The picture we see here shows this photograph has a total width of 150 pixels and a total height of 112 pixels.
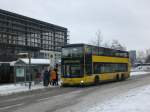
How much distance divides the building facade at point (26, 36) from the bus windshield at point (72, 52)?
22.5 m

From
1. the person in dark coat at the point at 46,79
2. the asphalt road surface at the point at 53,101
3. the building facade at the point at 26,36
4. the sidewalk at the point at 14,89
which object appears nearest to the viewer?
the asphalt road surface at the point at 53,101

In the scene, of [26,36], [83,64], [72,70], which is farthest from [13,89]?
[26,36]

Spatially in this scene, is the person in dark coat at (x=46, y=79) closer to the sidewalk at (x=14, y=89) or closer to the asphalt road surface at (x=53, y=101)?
the sidewalk at (x=14, y=89)

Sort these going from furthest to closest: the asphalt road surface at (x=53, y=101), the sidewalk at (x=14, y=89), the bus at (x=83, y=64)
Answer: the bus at (x=83, y=64) → the sidewalk at (x=14, y=89) → the asphalt road surface at (x=53, y=101)

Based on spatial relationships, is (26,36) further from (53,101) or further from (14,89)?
(53,101)

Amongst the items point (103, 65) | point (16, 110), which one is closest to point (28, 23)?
point (103, 65)

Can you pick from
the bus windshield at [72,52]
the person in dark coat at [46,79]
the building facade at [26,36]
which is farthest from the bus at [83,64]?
the building facade at [26,36]

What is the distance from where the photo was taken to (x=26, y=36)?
264 feet

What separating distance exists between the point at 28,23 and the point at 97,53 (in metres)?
46.2

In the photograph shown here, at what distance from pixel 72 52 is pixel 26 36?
158ft

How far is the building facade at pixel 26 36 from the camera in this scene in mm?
68500

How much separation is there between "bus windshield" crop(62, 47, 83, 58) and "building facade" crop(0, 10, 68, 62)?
885 inches

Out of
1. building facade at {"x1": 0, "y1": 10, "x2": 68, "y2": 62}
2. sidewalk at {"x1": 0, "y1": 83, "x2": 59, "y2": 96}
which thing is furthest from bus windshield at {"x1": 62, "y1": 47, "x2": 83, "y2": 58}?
→ building facade at {"x1": 0, "y1": 10, "x2": 68, "y2": 62}

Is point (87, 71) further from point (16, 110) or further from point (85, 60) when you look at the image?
point (16, 110)
